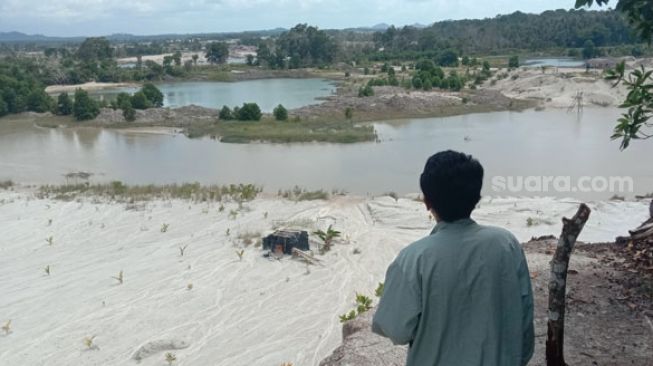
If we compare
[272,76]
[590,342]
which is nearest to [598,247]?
[590,342]

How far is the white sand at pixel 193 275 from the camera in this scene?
5.28m

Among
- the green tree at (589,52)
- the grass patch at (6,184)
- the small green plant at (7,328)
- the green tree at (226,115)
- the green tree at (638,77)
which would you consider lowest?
the small green plant at (7,328)

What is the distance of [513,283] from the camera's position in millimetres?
1722

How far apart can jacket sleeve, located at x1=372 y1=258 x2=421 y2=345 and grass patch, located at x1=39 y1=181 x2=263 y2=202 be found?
8.19 m

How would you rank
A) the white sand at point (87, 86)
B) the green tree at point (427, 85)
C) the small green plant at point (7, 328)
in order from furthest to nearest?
the white sand at point (87, 86) → the green tree at point (427, 85) → the small green plant at point (7, 328)

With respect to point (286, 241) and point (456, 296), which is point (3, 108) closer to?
point (286, 241)

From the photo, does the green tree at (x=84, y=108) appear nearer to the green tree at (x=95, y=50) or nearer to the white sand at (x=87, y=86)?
the white sand at (x=87, y=86)

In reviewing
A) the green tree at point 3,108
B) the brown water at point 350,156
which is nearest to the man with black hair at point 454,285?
the brown water at point 350,156

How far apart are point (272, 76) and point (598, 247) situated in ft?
130

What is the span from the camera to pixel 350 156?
1549 cm

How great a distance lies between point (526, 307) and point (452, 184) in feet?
1.41

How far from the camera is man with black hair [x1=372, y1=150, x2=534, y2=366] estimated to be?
1.66 metres

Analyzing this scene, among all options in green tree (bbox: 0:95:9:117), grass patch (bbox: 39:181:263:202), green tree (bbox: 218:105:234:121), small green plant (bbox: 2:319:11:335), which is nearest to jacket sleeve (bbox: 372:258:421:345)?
small green plant (bbox: 2:319:11:335)

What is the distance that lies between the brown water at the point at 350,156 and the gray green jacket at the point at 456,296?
32.3ft
